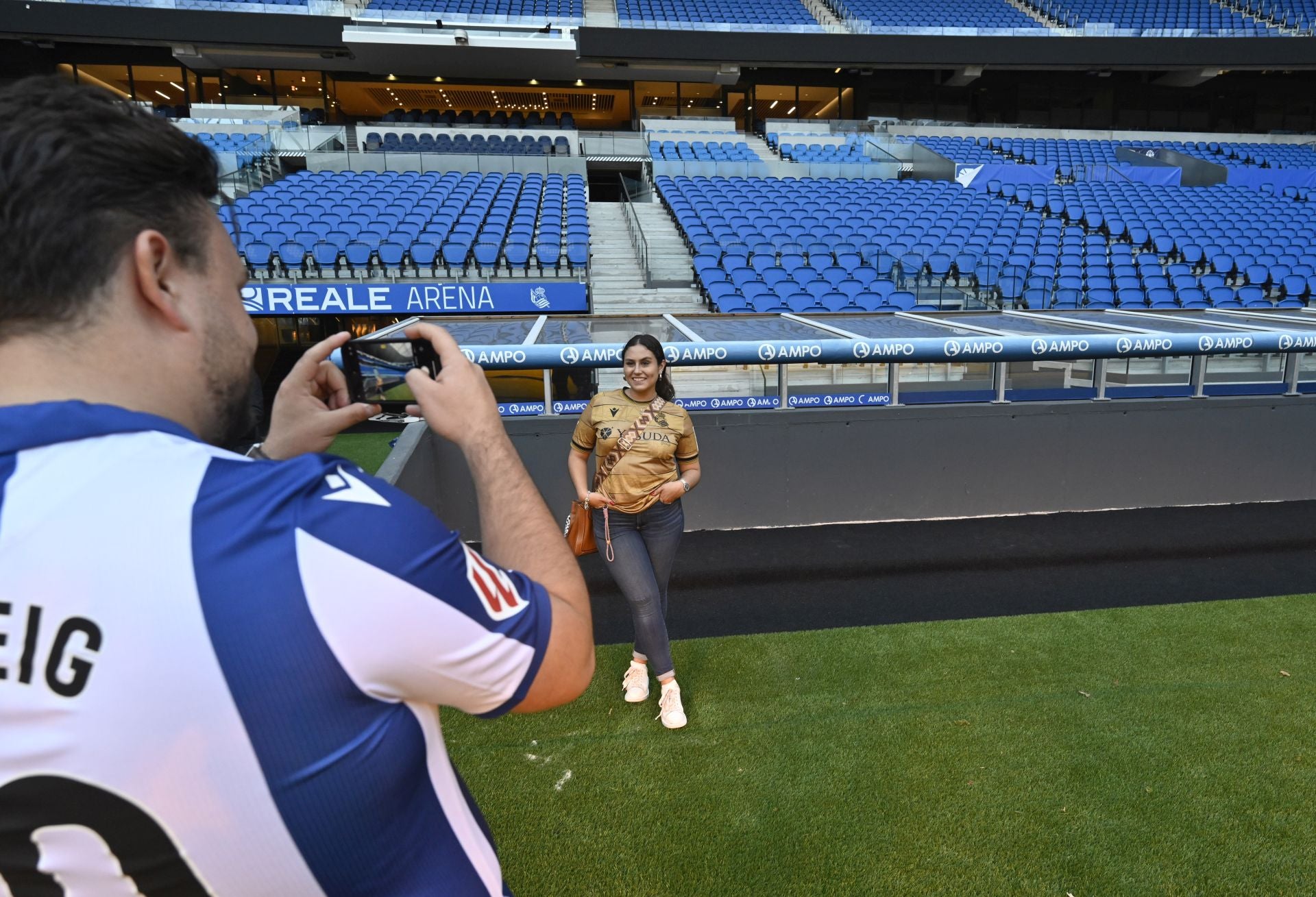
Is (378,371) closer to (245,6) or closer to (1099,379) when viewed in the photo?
(1099,379)

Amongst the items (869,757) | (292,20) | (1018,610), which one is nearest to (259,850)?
(869,757)

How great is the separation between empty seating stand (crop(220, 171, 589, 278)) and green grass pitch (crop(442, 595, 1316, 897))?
981 centimetres

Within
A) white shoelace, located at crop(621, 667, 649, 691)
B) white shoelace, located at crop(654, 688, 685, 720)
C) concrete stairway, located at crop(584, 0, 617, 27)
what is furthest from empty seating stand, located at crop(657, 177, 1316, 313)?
concrete stairway, located at crop(584, 0, 617, 27)

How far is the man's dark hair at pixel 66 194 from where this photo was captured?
2.39ft

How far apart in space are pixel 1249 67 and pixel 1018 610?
30180 millimetres

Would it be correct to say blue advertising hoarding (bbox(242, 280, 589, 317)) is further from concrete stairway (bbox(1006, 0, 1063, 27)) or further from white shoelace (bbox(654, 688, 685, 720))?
concrete stairway (bbox(1006, 0, 1063, 27))

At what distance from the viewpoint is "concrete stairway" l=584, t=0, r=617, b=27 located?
26188 mm

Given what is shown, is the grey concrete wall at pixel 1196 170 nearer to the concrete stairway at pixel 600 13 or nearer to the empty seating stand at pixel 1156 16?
the empty seating stand at pixel 1156 16

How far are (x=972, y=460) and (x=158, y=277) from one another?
6.33 meters

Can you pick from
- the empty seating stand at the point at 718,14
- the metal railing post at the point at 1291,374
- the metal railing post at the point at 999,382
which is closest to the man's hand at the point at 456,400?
the metal railing post at the point at 999,382

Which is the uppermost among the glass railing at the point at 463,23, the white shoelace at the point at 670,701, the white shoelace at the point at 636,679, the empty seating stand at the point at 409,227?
the glass railing at the point at 463,23

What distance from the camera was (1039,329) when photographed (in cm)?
622

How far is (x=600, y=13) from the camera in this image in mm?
28047

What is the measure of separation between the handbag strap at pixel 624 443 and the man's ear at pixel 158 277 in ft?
9.47
